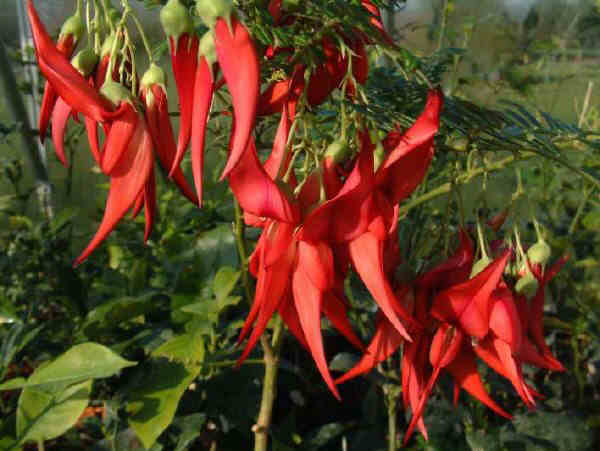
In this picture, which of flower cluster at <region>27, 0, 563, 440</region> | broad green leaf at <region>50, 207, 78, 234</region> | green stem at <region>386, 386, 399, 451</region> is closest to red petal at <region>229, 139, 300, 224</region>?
flower cluster at <region>27, 0, 563, 440</region>

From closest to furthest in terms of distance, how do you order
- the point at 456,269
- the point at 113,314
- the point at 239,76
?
the point at 239,76
the point at 456,269
the point at 113,314

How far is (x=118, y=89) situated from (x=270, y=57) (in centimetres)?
12

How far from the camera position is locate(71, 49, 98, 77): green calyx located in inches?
18.9

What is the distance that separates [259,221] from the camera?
0.51 meters

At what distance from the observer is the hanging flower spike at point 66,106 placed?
1.58 ft

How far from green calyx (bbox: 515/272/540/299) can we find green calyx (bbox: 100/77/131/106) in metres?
0.34

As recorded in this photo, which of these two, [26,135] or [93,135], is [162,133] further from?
[26,135]

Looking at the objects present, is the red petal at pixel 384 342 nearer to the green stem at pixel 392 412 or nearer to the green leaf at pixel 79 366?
the green leaf at pixel 79 366

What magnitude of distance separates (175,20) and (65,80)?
0.24ft

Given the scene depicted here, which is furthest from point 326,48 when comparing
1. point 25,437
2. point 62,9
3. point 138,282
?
point 62,9

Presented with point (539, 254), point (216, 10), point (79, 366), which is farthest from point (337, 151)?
point (79, 366)

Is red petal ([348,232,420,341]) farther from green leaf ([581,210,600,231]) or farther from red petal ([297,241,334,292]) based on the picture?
green leaf ([581,210,600,231])

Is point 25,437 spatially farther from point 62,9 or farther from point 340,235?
point 62,9

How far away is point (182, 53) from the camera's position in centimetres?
42
